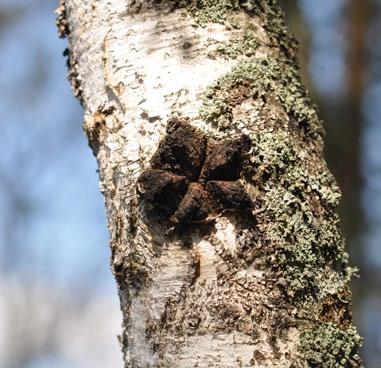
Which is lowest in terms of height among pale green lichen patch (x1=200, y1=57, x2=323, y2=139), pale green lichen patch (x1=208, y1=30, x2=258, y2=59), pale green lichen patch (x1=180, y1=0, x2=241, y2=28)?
pale green lichen patch (x1=200, y1=57, x2=323, y2=139)

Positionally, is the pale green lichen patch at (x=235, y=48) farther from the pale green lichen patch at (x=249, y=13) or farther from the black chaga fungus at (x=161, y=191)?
the black chaga fungus at (x=161, y=191)

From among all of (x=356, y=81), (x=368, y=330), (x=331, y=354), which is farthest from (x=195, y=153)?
(x=368, y=330)

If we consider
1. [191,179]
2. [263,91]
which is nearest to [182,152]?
[191,179]

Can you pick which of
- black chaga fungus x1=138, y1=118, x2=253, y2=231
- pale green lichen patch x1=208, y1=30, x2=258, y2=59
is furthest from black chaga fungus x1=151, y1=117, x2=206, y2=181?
pale green lichen patch x1=208, y1=30, x2=258, y2=59

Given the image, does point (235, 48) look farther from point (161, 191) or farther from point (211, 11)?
point (161, 191)

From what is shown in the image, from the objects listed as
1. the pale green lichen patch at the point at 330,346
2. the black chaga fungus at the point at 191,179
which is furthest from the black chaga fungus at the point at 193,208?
the pale green lichen patch at the point at 330,346

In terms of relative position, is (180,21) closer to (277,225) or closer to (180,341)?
(277,225)

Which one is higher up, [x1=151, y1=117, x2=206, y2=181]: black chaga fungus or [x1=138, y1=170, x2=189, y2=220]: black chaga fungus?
[x1=151, y1=117, x2=206, y2=181]: black chaga fungus

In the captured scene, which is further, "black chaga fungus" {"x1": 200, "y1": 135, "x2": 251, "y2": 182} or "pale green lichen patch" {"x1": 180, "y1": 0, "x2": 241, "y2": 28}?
"pale green lichen patch" {"x1": 180, "y1": 0, "x2": 241, "y2": 28}

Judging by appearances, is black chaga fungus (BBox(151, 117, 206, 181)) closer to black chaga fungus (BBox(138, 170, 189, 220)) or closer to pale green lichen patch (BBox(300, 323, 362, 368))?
black chaga fungus (BBox(138, 170, 189, 220))
